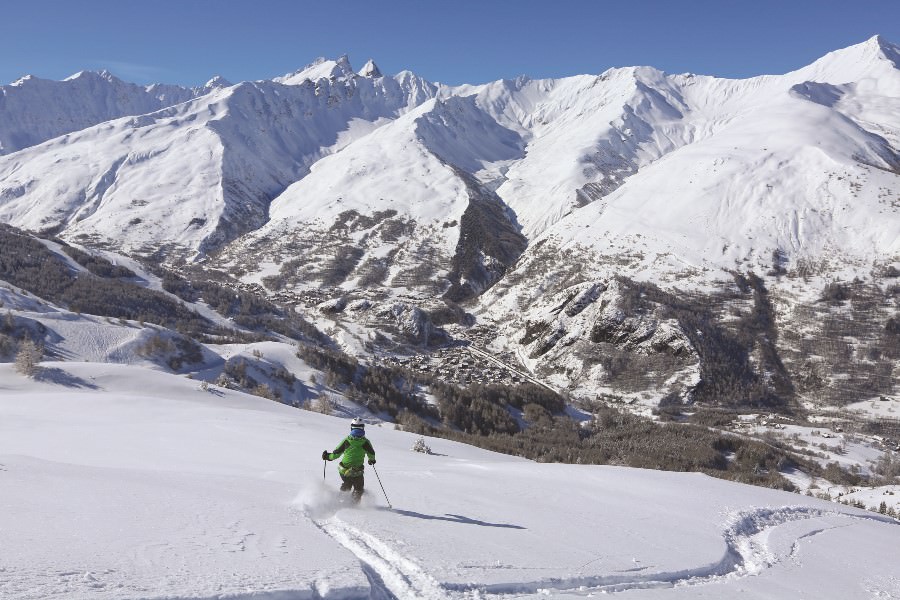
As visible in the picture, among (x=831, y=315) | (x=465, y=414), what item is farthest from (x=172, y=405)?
(x=831, y=315)

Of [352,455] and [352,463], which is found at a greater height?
[352,455]

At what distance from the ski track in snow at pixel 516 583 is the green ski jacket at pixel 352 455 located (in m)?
2.06

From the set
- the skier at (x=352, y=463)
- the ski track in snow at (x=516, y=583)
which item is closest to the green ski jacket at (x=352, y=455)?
the skier at (x=352, y=463)

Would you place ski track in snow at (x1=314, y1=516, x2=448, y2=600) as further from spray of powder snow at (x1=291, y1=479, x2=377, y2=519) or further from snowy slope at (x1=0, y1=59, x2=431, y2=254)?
snowy slope at (x1=0, y1=59, x2=431, y2=254)

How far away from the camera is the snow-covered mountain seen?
7738cm

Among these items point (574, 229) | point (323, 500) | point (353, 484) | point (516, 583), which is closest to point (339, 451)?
point (353, 484)

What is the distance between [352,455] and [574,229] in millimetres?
107441

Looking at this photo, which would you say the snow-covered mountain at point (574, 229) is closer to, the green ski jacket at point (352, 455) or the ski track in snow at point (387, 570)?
the green ski jacket at point (352, 455)

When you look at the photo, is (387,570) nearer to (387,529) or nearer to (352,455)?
(387,529)

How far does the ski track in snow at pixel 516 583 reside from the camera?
737 centimetres

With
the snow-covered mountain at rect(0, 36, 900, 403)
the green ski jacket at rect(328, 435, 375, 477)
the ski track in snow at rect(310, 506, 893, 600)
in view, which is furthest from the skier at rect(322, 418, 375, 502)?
the snow-covered mountain at rect(0, 36, 900, 403)

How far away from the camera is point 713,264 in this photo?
9162 centimetres

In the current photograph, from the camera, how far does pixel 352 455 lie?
41.8ft

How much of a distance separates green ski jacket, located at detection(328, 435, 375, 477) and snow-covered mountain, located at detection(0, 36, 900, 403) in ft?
198
